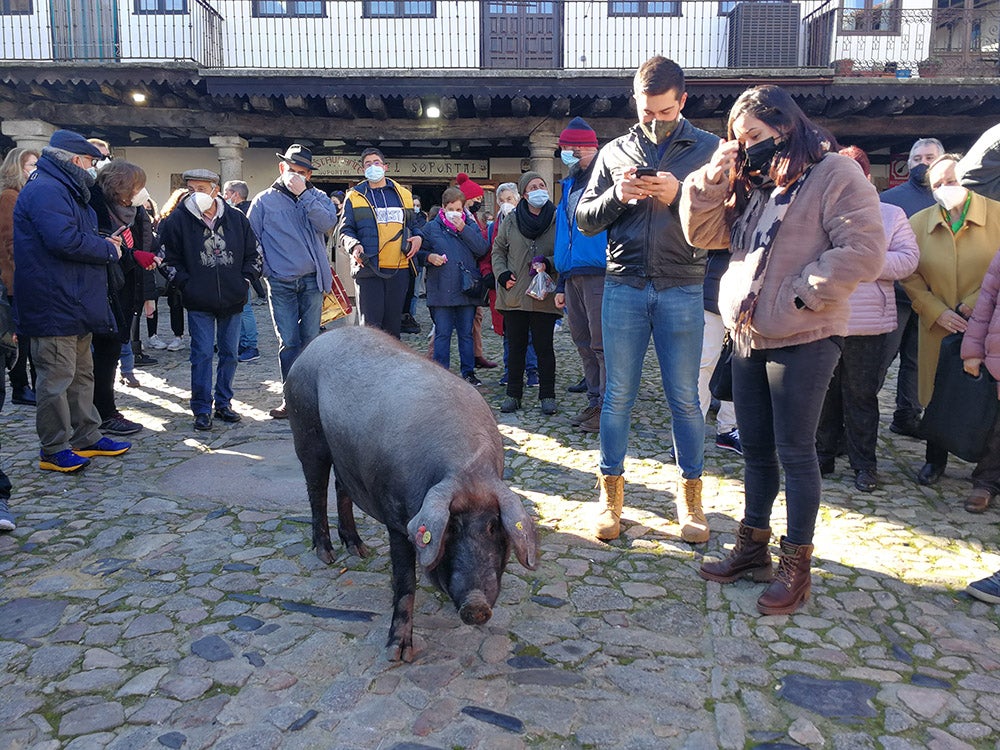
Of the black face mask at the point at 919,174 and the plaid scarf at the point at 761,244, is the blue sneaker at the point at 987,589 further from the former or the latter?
the black face mask at the point at 919,174

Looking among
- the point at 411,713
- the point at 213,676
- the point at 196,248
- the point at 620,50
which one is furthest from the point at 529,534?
the point at 620,50

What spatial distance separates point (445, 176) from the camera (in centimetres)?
1909

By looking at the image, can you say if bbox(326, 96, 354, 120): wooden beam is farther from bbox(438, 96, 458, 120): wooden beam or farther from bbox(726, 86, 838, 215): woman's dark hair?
bbox(726, 86, 838, 215): woman's dark hair

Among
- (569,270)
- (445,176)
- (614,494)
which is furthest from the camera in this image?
(445,176)

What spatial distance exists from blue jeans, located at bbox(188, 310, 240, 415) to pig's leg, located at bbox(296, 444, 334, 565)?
9.70 feet

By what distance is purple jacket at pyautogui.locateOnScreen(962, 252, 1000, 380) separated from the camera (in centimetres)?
451

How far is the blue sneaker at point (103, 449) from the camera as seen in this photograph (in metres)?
5.94

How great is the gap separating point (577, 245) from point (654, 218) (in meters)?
2.23

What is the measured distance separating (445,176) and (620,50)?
4940mm

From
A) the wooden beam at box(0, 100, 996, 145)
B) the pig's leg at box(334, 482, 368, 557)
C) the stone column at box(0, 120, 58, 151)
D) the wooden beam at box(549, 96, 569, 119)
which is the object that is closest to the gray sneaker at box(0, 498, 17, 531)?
the pig's leg at box(334, 482, 368, 557)

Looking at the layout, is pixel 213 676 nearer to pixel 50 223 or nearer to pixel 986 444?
pixel 50 223

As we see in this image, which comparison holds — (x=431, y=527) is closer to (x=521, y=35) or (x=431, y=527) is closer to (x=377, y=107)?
(x=377, y=107)

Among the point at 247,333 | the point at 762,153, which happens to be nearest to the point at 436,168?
the point at 247,333

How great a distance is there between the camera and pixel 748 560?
151 inches
